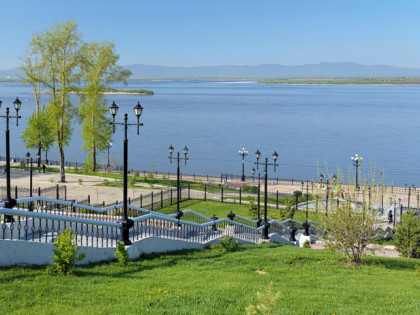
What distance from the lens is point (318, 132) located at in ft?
347

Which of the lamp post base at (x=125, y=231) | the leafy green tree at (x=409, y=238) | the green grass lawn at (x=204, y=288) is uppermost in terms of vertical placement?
the lamp post base at (x=125, y=231)

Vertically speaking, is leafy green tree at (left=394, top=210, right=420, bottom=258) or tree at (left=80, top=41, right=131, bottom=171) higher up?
tree at (left=80, top=41, right=131, bottom=171)

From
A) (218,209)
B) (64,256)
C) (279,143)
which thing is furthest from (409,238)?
(279,143)

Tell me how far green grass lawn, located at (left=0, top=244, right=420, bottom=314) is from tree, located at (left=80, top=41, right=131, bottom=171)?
3332cm

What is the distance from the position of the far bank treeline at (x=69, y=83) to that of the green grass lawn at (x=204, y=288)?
89.6 feet

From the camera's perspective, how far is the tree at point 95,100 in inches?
1785

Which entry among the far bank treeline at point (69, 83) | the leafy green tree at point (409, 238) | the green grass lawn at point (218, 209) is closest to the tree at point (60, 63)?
the far bank treeline at point (69, 83)

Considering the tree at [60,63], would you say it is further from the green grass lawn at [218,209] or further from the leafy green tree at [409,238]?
the leafy green tree at [409,238]

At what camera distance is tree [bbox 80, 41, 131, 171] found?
45344 millimetres

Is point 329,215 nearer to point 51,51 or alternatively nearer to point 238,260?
point 238,260

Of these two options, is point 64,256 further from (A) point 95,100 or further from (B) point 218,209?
(A) point 95,100

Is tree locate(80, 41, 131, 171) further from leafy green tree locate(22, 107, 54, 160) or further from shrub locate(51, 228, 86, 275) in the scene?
shrub locate(51, 228, 86, 275)

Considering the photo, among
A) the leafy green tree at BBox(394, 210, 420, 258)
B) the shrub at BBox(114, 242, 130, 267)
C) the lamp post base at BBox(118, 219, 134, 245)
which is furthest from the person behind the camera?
the leafy green tree at BBox(394, 210, 420, 258)

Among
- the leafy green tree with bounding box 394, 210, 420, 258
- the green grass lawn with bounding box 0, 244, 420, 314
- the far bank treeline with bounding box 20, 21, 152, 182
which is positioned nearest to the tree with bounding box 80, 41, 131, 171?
the far bank treeline with bounding box 20, 21, 152, 182
